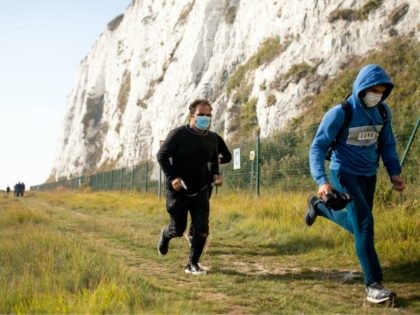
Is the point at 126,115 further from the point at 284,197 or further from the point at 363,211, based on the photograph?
the point at 363,211

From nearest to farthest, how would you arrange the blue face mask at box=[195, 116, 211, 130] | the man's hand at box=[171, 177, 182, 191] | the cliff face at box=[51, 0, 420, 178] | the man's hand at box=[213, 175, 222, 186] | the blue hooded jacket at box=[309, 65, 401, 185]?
the blue hooded jacket at box=[309, 65, 401, 185]
the man's hand at box=[171, 177, 182, 191]
the blue face mask at box=[195, 116, 211, 130]
the man's hand at box=[213, 175, 222, 186]
the cliff face at box=[51, 0, 420, 178]

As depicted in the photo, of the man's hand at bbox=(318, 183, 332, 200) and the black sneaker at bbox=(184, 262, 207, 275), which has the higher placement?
the man's hand at bbox=(318, 183, 332, 200)

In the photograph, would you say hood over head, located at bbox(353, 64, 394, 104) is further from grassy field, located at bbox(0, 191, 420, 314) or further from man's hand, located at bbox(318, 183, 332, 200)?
grassy field, located at bbox(0, 191, 420, 314)

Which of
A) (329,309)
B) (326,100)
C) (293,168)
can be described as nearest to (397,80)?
(326,100)

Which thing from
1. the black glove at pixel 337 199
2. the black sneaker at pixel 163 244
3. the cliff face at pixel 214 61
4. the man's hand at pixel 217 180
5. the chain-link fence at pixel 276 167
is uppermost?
the cliff face at pixel 214 61

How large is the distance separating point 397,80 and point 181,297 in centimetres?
1435

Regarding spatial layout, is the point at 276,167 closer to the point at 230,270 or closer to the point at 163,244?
the point at 163,244

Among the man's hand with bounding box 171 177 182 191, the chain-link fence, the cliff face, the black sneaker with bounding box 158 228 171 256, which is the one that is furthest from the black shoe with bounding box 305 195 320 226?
the cliff face

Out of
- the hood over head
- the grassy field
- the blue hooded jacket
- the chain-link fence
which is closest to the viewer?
the grassy field

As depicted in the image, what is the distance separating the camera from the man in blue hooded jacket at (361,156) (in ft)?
14.0

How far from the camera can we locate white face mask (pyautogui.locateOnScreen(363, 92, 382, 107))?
4336 mm

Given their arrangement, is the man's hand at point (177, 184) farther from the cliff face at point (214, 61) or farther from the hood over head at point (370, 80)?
the cliff face at point (214, 61)

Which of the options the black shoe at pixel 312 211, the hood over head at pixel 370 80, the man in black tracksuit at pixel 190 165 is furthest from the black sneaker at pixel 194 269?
the hood over head at pixel 370 80

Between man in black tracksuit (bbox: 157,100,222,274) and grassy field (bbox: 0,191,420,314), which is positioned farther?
man in black tracksuit (bbox: 157,100,222,274)
